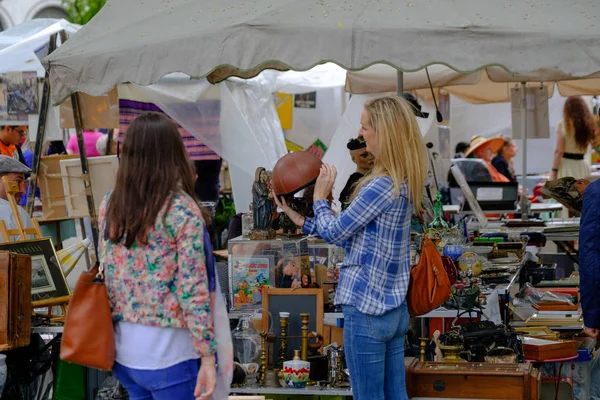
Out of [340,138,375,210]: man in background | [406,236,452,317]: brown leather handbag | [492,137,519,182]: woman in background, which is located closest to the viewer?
[406,236,452,317]: brown leather handbag

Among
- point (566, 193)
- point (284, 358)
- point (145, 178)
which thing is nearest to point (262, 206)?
point (284, 358)

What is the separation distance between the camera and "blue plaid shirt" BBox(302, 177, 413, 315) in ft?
12.7

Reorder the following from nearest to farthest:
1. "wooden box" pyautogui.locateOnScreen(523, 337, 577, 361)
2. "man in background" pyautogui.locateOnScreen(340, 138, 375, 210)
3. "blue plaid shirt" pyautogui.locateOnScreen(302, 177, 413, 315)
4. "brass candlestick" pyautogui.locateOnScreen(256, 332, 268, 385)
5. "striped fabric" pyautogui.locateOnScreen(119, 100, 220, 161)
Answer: "blue plaid shirt" pyautogui.locateOnScreen(302, 177, 413, 315), "brass candlestick" pyautogui.locateOnScreen(256, 332, 268, 385), "wooden box" pyautogui.locateOnScreen(523, 337, 577, 361), "man in background" pyautogui.locateOnScreen(340, 138, 375, 210), "striped fabric" pyautogui.locateOnScreen(119, 100, 220, 161)

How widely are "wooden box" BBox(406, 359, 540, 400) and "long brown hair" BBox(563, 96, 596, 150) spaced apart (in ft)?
21.0

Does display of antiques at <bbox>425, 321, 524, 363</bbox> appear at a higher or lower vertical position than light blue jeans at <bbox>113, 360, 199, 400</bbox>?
lower

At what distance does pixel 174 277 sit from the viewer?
3268 mm

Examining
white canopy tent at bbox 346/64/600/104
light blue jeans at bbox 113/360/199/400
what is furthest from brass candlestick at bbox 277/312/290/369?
white canopy tent at bbox 346/64/600/104

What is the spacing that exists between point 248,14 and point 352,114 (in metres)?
4.20

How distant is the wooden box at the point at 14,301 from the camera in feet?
17.1

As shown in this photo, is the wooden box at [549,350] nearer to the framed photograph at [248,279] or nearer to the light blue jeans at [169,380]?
the framed photograph at [248,279]

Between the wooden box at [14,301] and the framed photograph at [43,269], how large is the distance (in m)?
0.36

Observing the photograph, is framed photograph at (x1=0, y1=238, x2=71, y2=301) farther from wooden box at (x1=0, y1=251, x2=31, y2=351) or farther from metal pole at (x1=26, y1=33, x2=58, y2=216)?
metal pole at (x1=26, y1=33, x2=58, y2=216)

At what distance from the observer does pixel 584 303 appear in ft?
15.1

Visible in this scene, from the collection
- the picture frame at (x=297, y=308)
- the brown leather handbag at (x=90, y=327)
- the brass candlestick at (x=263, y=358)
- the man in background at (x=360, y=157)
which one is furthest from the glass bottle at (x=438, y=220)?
the brown leather handbag at (x=90, y=327)
